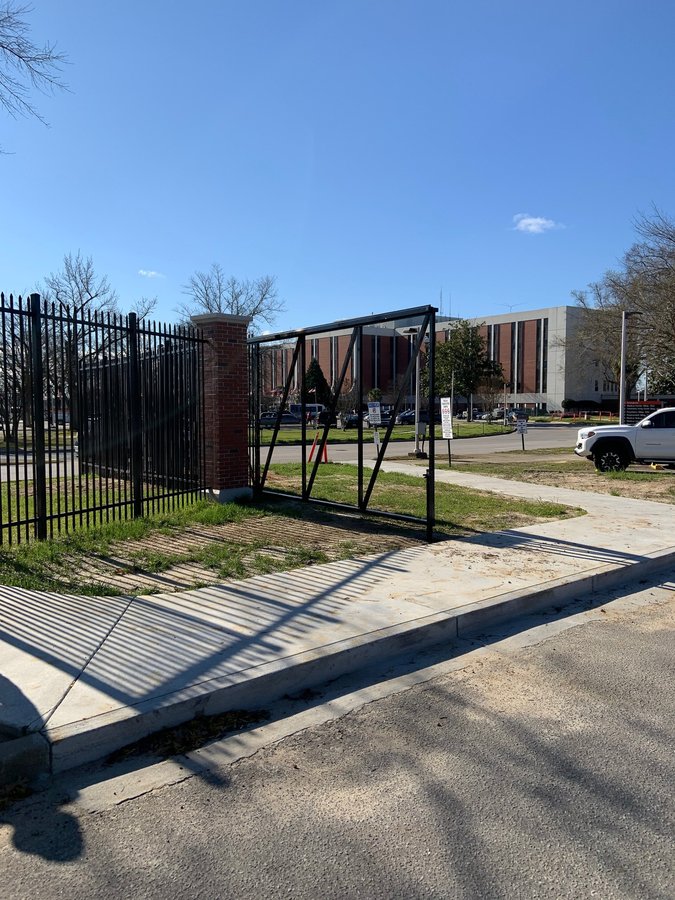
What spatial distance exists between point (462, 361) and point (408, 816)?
6691 centimetres

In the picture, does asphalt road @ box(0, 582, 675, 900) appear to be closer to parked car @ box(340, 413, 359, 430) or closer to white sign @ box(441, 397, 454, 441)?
white sign @ box(441, 397, 454, 441)

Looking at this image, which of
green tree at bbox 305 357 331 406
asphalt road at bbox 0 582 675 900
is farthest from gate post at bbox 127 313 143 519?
green tree at bbox 305 357 331 406

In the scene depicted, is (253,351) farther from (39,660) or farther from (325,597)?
(39,660)

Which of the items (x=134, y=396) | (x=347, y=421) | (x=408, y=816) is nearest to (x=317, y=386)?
(x=347, y=421)

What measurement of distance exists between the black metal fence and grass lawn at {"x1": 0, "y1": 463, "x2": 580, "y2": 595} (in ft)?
1.57

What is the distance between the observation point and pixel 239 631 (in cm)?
486

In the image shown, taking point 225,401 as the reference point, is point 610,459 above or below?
below

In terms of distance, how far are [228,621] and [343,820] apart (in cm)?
241

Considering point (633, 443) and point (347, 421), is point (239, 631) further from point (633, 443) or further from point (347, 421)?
point (347, 421)

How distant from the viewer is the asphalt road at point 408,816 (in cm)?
247

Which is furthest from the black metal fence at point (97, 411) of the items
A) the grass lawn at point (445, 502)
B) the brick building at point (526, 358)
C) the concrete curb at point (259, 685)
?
the brick building at point (526, 358)

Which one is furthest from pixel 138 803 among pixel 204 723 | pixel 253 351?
pixel 253 351

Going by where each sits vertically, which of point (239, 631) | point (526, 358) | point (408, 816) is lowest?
point (408, 816)

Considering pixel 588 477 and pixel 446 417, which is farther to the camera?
pixel 446 417
